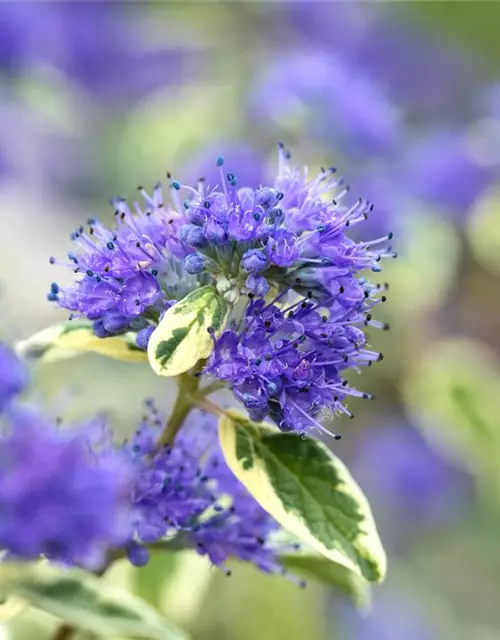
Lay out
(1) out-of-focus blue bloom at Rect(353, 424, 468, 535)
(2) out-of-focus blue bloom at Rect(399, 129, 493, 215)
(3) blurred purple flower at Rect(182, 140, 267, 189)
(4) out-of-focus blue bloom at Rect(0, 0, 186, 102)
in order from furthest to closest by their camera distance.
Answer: (4) out-of-focus blue bloom at Rect(0, 0, 186, 102)
(1) out-of-focus blue bloom at Rect(353, 424, 468, 535)
(2) out-of-focus blue bloom at Rect(399, 129, 493, 215)
(3) blurred purple flower at Rect(182, 140, 267, 189)

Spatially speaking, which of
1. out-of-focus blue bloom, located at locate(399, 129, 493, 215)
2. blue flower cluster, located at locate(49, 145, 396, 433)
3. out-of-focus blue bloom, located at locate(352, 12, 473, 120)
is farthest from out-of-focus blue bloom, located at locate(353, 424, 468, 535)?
blue flower cluster, located at locate(49, 145, 396, 433)

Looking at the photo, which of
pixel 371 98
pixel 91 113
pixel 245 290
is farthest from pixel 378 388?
pixel 245 290

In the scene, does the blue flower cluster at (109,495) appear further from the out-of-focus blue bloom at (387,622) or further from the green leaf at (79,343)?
the out-of-focus blue bloom at (387,622)

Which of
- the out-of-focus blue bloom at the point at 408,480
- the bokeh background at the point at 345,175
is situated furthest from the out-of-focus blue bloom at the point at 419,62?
the out-of-focus blue bloom at the point at 408,480

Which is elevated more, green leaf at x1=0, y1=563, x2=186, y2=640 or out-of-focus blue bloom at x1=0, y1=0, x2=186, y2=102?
out-of-focus blue bloom at x1=0, y1=0, x2=186, y2=102

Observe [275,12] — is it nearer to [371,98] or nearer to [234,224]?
[371,98]

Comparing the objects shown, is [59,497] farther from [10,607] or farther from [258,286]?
[258,286]

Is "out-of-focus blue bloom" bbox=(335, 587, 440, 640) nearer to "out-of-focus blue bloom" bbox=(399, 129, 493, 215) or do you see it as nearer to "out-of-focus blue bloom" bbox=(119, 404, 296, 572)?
"out-of-focus blue bloom" bbox=(399, 129, 493, 215)
